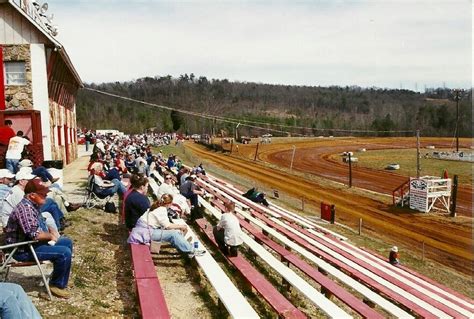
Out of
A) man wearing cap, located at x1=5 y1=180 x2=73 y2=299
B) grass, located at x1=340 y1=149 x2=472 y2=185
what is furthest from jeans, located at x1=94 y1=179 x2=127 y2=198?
grass, located at x1=340 y1=149 x2=472 y2=185

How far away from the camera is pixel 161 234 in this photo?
27.9 ft

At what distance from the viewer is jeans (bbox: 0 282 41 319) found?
4.69 m

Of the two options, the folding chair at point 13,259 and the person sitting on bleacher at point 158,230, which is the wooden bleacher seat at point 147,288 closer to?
the person sitting on bleacher at point 158,230

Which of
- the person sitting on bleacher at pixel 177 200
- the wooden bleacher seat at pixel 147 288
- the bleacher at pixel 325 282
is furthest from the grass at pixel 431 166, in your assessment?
the wooden bleacher seat at pixel 147 288

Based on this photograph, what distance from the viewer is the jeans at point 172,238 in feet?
27.9

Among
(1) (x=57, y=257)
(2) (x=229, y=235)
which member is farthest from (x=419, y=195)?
(1) (x=57, y=257)

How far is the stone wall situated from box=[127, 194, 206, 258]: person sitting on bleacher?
13.0m

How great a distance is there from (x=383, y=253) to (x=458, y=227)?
35.4ft

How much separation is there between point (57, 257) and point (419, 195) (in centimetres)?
2714

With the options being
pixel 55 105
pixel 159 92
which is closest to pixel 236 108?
pixel 159 92

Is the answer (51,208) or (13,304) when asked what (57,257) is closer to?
(13,304)

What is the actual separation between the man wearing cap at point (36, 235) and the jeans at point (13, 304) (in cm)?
132

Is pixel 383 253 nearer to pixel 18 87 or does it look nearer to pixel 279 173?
pixel 18 87

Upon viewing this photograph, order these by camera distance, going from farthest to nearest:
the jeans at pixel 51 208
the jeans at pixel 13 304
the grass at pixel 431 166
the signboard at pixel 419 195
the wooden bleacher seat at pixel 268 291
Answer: the grass at pixel 431 166 → the signboard at pixel 419 195 → the jeans at pixel 51 208 → the wooden bleacher seat at pixel 268 291 → the jeans at pixel 13 304
